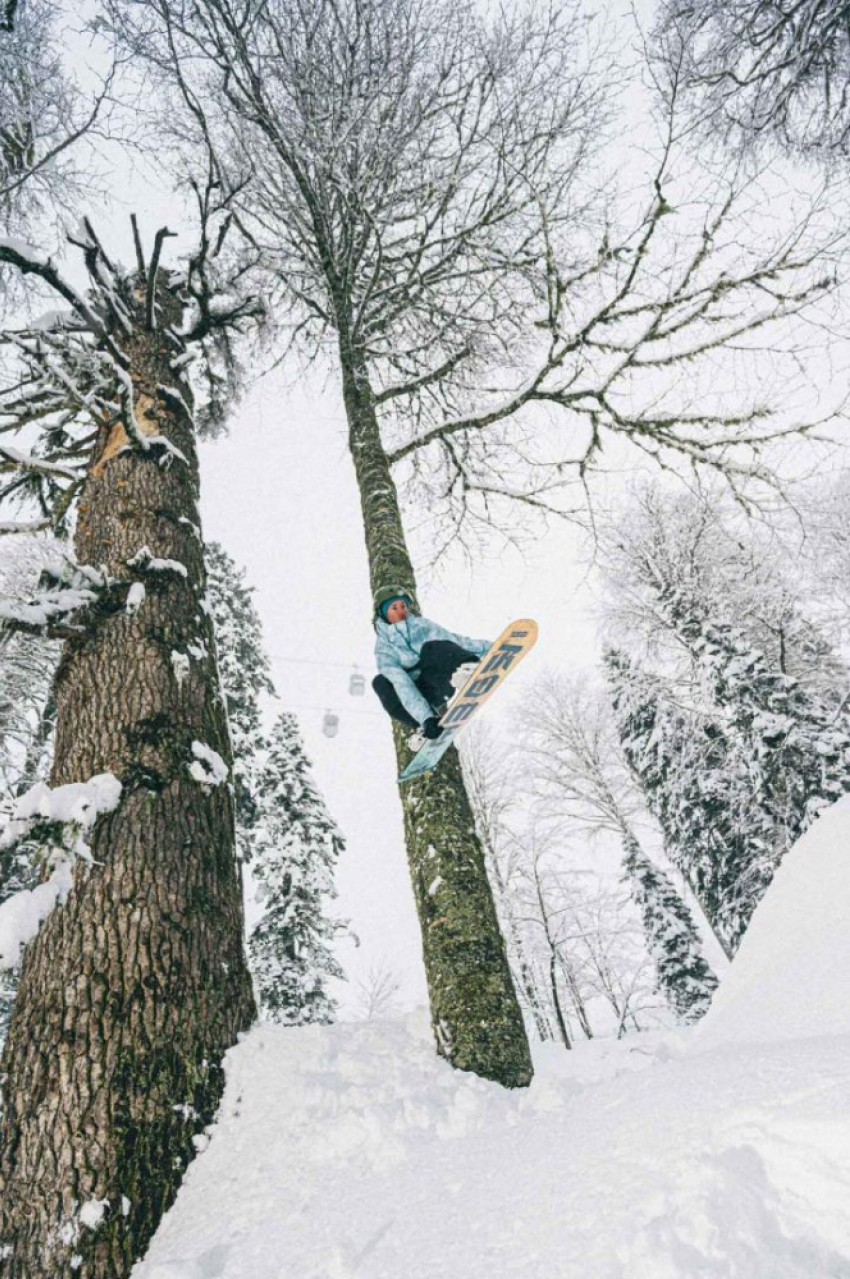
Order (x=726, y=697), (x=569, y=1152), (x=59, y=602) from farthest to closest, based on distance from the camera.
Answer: (x=726, y=697)
(x=59, y=602)
(x=569, y=1152)

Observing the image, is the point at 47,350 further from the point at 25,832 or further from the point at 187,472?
the point at 25,832

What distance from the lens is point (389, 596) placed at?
3811 millimetres

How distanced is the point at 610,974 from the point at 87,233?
23.3 m

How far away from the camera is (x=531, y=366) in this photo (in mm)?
6891

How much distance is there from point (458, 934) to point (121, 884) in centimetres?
147

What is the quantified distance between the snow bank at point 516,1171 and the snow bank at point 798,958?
23 cm

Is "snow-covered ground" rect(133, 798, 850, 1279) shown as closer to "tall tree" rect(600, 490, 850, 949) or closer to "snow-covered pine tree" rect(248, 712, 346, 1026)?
"tall tree" rect(600, 490, 850, 949)

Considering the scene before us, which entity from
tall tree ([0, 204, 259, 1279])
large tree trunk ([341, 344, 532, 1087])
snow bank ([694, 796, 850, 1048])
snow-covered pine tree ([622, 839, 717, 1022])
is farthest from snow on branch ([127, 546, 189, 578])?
snow-covered pine tree ([622, 839, 717, 1022])

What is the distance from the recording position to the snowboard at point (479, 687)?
10.8 ft

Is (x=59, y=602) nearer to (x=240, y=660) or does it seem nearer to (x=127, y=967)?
(x=127, y=967)

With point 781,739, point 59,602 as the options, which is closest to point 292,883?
point 781,739

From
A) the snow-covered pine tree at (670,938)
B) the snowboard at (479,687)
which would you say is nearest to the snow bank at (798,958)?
the snowboard at (479,687)

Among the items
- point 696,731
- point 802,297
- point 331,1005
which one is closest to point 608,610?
point 696,731

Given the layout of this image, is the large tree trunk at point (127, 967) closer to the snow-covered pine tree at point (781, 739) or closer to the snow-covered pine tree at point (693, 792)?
the snow-covered pine tree at point (781, 739)
